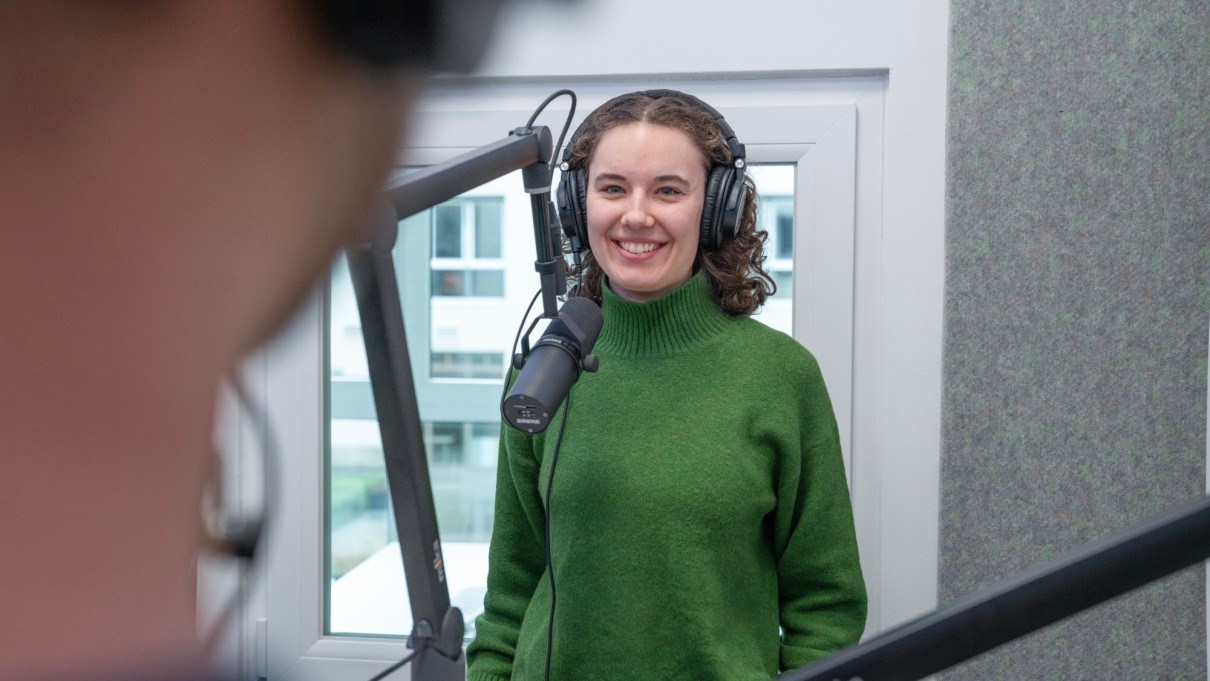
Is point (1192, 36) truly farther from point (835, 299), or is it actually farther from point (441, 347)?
point (441, 347)

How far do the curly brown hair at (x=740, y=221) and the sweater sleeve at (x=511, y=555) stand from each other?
231mm

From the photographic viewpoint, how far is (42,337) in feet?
0.27

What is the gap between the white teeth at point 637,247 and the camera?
3.68ft

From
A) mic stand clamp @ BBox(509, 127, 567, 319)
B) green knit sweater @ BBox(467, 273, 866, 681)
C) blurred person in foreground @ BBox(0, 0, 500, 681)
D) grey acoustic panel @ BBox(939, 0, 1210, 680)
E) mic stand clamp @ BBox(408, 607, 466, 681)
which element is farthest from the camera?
grey acoustic panel @ BBox(939, 0, 1210, 680)

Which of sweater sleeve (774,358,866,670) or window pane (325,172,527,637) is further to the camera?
sweater sleeve (774,358,866,670)

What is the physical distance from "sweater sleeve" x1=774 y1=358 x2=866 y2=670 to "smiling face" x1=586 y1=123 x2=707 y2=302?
25cm

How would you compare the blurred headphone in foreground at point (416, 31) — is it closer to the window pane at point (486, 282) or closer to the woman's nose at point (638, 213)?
the window pane at point (486, 282)

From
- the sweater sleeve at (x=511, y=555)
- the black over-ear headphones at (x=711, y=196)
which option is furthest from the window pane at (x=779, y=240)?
the sweater sleeve at (x=511, y=555)

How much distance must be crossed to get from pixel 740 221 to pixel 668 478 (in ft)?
1.07

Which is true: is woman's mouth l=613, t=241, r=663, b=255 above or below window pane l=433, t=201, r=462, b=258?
above

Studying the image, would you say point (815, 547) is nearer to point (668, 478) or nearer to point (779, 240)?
point (668, 478)

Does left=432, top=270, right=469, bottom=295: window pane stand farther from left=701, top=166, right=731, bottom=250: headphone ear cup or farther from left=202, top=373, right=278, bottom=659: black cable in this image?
left=701, top=166, right=731, bottom=250: headphone ear cup

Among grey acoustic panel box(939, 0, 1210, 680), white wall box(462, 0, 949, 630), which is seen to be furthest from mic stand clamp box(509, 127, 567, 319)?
grey acoustic panel box(939, 0, 1210, 680)

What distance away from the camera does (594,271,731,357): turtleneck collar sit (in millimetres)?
1180
